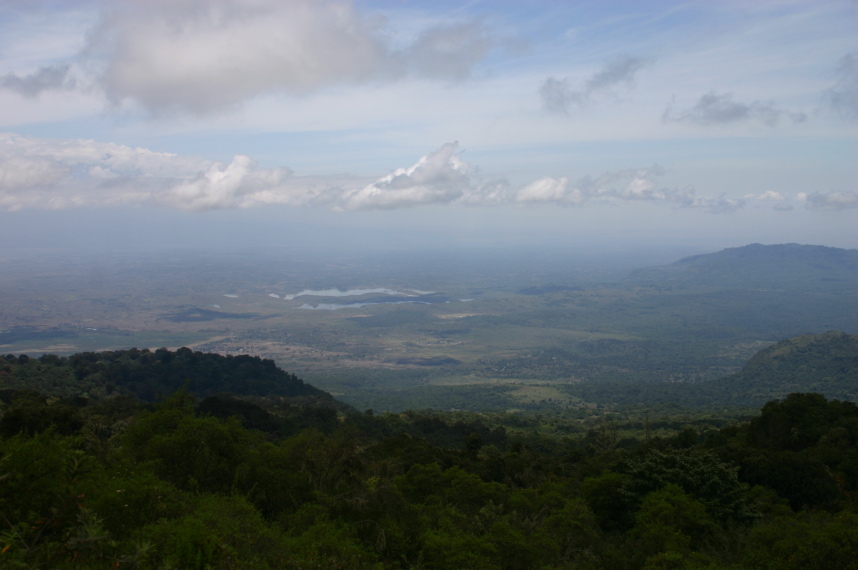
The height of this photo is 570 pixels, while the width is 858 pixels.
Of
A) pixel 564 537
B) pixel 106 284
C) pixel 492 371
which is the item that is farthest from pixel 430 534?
pixel 106 284

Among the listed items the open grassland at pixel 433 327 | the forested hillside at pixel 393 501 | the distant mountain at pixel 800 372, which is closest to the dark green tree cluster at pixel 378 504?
the forested hillside at pixel 393 501

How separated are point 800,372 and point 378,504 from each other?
79075 millimetres

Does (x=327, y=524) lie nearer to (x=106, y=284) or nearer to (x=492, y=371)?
(x=492, y=371)

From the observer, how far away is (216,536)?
8820 mm

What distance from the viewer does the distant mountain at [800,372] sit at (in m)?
68.6

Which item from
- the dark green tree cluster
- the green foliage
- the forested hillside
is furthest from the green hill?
the green foliage

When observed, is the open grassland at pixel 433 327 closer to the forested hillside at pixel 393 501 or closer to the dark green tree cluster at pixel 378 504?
the forested hillside at pixel 393 501

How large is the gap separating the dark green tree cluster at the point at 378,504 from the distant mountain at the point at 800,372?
47.6m

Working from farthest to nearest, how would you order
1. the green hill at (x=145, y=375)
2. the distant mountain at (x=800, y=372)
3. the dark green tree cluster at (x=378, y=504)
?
the distant mountain at (x=800, y=372) → the green hill at (x=145, y=375) → the dark green tree cluster at (x=378, y=504)

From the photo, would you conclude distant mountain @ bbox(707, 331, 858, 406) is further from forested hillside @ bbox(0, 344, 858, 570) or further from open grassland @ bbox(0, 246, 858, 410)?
forested hillside @ bbox(0, 344, 858, 570)

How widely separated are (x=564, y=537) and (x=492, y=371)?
3252 inches

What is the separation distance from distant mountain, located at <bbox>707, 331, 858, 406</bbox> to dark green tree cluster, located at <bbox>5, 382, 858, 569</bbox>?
47623 mm

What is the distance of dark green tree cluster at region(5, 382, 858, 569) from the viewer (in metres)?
8.54

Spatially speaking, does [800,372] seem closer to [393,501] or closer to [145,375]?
[145,375]
